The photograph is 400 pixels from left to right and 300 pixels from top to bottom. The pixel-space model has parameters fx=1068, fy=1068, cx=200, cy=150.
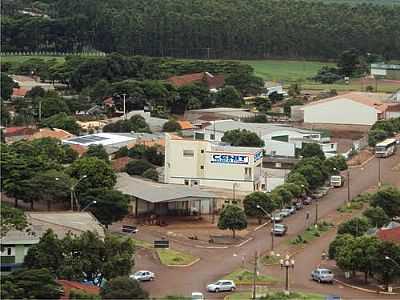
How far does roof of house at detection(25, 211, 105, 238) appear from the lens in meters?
13.8

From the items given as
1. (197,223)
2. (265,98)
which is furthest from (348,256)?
(265,98)

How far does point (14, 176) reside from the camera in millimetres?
16641

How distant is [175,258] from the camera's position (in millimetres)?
14414

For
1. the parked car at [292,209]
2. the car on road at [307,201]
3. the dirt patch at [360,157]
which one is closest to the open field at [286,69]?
the dirt patch at [360,157]

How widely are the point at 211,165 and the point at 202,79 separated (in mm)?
15299

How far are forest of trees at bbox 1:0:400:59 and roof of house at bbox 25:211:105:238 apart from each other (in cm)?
2748

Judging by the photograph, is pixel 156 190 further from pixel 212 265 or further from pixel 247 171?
pixel 212 265

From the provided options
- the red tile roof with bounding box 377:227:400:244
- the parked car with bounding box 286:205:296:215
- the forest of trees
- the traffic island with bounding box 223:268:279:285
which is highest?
the forest of trees

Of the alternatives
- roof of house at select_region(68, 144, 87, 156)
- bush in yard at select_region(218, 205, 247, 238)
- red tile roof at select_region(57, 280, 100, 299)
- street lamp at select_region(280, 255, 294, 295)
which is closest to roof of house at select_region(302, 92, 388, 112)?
roof of house at select_region(68, 144, 87, 156)

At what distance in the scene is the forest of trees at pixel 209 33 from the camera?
42250 millimetres

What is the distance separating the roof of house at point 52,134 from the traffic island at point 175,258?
8.27m

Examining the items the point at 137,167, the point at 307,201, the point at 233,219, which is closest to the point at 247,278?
the point at 233,219

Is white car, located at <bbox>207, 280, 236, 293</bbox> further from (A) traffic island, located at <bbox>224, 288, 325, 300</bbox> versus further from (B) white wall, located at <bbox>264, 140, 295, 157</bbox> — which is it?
(B) white wall, located at <bbox>264, 140, 295, 157</bbox>

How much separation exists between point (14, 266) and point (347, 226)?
477 cm
